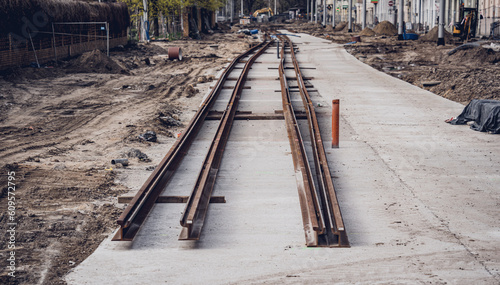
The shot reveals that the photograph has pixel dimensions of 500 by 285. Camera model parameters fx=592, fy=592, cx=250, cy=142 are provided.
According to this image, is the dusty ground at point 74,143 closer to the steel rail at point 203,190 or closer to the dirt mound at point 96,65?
the dirt mound at point 96,65

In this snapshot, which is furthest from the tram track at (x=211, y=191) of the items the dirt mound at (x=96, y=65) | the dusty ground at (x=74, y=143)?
the dirt mound at (x=96, y=65)

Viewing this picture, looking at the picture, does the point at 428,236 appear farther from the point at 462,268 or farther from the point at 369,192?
the point at 369,192

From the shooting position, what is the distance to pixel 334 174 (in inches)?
395

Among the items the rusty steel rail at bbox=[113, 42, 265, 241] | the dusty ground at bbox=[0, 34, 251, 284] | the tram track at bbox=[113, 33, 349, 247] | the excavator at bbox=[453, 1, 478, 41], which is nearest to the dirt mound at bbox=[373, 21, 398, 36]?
the excavator at bbox=[453, 1, 478, 41]

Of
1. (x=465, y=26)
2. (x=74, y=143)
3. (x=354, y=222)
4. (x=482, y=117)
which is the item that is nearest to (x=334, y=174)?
(x=354, y=222)

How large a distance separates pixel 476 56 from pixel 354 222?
86.6 ft

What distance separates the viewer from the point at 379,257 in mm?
6594

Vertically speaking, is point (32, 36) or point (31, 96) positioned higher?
point (32, 36)

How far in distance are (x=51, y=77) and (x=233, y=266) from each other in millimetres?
19586

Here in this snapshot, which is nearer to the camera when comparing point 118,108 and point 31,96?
point 118,108

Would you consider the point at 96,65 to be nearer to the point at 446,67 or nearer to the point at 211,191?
the point at 446,67

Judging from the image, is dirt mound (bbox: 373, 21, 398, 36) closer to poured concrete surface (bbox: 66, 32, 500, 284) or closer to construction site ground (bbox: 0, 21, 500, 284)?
construction site ground (bbox: 0, 21, 500, 284)

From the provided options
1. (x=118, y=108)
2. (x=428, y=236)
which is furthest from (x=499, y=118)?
(x=118, y=108)

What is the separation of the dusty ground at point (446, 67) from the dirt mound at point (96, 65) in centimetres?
1292
